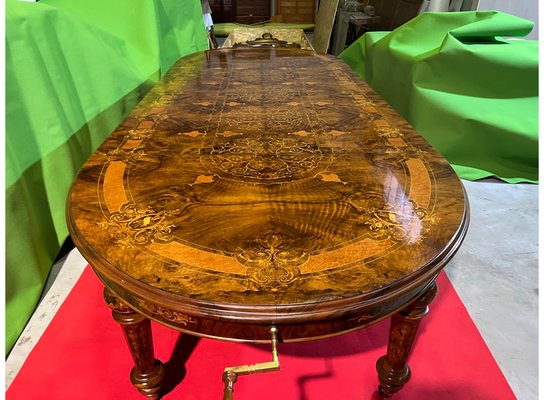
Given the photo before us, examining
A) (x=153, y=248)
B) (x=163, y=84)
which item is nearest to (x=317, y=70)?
(x=163, y=84)

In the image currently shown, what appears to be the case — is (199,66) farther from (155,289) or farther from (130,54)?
(155,289)

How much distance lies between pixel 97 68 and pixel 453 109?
207cm

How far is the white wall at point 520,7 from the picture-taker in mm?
3451

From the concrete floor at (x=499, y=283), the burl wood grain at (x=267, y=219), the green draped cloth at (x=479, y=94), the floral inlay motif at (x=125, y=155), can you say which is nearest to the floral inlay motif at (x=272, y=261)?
the burl wood grain at (x=267, y=219)

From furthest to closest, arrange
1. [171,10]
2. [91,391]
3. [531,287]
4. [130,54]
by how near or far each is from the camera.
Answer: [171,10]
[130,54]
[531,287]
[91,391]

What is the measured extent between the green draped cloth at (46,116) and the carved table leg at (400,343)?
1.28 metres

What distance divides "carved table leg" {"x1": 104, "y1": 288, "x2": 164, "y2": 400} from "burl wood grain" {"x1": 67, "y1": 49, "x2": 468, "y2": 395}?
0.01 meters

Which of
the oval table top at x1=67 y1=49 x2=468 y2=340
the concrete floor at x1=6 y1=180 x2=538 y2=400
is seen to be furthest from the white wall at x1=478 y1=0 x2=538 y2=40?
the oval table top at x1=67 y1=49 x2=468 y2=340

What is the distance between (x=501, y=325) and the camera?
1.53 m

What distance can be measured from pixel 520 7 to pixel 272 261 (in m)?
4.05

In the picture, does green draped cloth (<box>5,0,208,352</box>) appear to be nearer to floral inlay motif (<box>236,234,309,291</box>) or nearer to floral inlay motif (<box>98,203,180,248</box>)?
floral inlay motif (<box>98,203,180,248</box>)

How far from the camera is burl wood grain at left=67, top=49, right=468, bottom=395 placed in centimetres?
74

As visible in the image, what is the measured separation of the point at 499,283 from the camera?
5.71ft

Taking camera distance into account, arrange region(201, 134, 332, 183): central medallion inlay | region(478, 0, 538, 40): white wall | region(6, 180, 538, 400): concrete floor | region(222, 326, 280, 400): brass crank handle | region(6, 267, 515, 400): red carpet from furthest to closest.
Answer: region(478, 0, 538, 40): white wall, region(6, 180, 538, 400): concrete floor, region(6, 267, 515, 400): red carpet, region(201, 134, 332, 183): central medallion inlay, region(222, 326, 280, 400): brass crank handle
